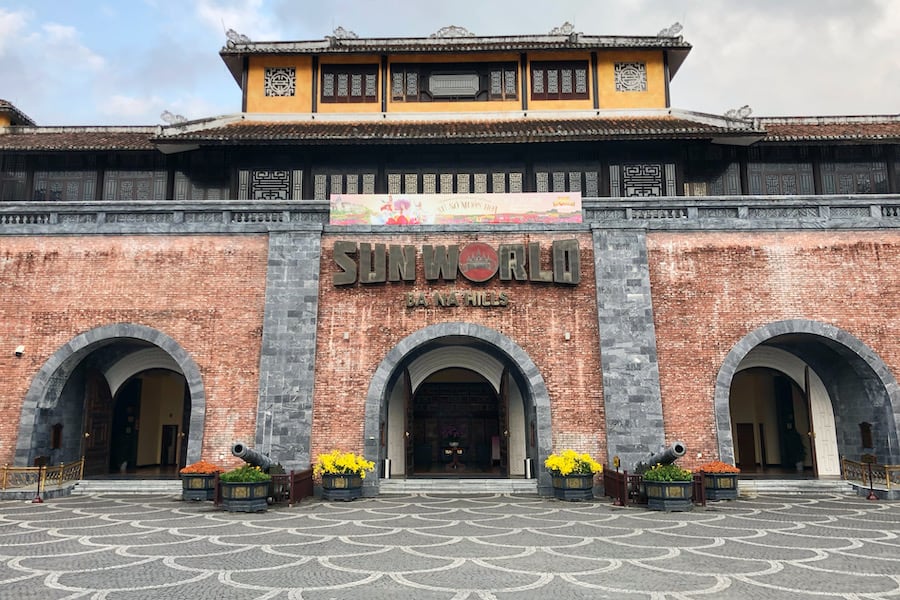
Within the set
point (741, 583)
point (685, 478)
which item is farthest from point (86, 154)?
point (741, 583)

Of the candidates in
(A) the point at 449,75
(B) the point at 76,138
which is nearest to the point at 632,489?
(A) the point at 449,75

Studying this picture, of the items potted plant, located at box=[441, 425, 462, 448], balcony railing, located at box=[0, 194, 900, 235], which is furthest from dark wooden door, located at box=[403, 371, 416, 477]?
balcony railing, located at box=[0, 194, 900, 235]

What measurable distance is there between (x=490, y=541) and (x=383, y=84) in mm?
17752

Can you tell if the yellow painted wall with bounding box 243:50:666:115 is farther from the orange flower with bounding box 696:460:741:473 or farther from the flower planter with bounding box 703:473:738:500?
the flower planter with bounding box 703:473:738:500

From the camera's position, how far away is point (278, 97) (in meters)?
23.7

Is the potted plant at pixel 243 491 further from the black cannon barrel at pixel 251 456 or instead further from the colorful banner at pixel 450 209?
the colorful banner at pixel 450 209

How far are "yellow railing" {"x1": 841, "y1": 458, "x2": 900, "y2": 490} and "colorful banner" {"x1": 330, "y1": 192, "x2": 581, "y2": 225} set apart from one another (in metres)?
10.6

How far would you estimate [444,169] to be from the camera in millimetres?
22109

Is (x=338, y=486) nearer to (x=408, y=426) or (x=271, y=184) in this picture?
(x=408, y=426)

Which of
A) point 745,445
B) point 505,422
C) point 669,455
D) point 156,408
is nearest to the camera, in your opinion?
point 669,455

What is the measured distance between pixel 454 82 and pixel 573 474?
14.8 m

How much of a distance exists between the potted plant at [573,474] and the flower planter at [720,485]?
2.74 metres

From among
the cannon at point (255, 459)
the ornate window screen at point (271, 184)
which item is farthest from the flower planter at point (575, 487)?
the ornate window screen at point (271, 184)

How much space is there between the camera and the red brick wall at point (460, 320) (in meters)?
18.1
